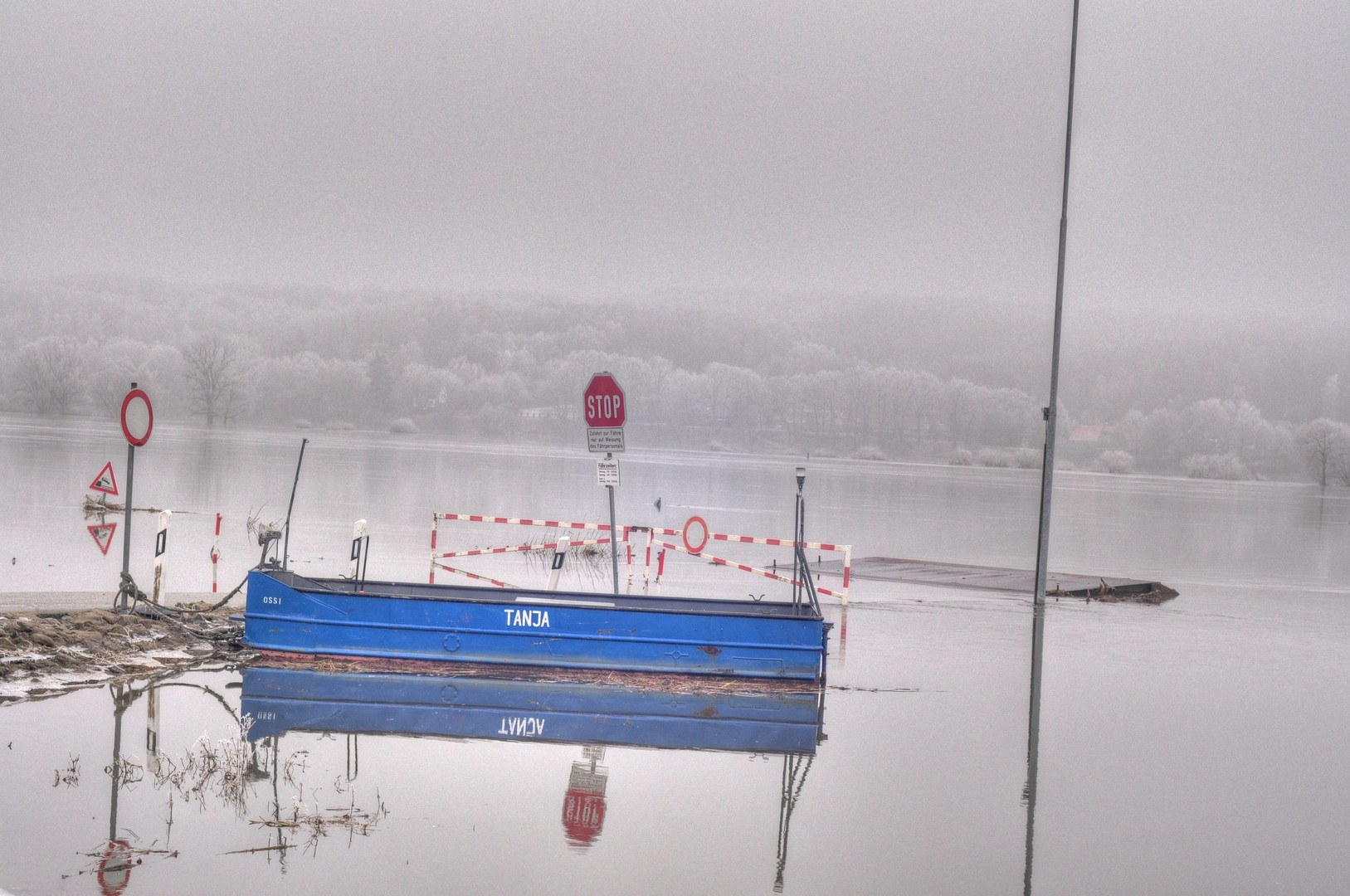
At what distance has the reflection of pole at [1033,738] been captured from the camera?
299 inches

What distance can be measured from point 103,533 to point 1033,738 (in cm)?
2131

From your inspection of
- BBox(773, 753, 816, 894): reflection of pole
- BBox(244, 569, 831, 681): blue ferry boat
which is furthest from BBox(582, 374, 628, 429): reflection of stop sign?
BBox(773, 753, 816, 894): reflection of pole

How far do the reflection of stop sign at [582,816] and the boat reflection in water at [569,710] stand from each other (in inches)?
0.7

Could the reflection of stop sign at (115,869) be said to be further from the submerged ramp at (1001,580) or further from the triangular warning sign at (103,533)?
the submerged ramp at (1001,580)

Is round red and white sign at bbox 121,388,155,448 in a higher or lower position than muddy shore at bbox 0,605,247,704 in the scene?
higher

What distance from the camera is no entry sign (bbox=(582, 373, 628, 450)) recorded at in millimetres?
14469

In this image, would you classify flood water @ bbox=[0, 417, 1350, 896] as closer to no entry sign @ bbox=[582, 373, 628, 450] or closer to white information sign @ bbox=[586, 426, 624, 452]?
white information sign @ bbox=[586, 426, 624, 452]

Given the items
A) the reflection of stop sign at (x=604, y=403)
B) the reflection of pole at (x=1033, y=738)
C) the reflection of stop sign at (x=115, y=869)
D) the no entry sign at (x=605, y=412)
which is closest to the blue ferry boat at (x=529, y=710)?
the reflection of pole at (x=1033, y=738)

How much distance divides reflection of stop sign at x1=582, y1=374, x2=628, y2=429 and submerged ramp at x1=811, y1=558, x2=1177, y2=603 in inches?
368

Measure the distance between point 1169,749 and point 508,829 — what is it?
6098 mm

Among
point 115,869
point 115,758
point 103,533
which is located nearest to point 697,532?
point 115,758

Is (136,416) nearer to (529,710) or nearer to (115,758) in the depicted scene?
(115,758)

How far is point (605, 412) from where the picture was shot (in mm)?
14672

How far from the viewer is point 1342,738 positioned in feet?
37.2
